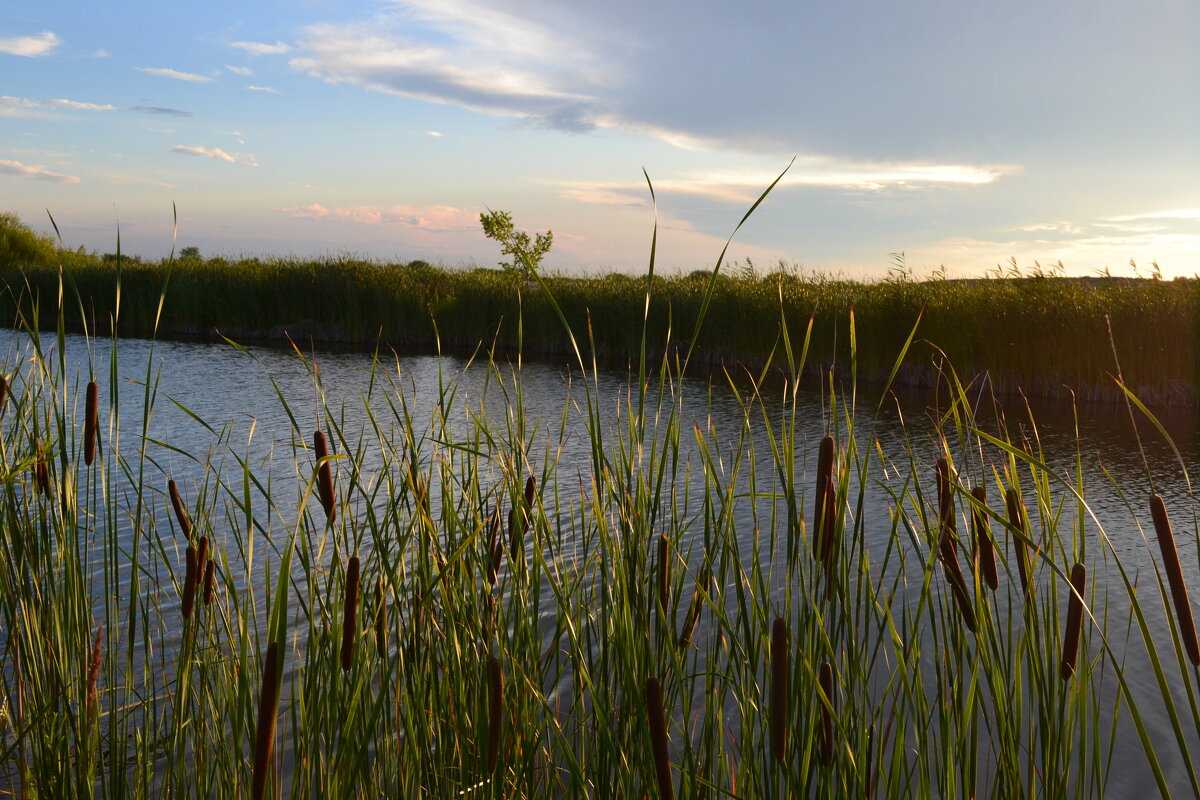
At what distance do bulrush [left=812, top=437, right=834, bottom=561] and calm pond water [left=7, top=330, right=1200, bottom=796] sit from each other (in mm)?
2163

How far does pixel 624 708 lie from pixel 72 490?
1548 mm

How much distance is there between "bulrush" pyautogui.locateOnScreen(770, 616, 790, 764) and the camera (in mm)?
1095

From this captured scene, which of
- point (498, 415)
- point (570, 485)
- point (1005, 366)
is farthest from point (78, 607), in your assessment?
point (1005, 366)

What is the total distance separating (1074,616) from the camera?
1.41 meters

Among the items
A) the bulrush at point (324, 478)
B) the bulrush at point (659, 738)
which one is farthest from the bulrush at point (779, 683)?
the bulrush at point (324, 478)

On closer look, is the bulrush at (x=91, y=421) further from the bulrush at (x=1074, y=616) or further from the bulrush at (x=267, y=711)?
the bulrush at (x=1074, y=616)

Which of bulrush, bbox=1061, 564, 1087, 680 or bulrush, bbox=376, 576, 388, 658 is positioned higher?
bulrush, bbox=1061, 564, 1087, 680

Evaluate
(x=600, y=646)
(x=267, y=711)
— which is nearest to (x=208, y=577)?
(x=600, y=646)

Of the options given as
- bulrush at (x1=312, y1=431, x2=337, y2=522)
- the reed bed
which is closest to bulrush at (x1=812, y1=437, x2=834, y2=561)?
the reed bed

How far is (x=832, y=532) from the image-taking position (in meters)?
1.53

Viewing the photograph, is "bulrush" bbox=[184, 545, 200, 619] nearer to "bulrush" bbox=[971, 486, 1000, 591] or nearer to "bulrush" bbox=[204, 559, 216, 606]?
"bulrush" bbox=[204, 559, 216, 606]

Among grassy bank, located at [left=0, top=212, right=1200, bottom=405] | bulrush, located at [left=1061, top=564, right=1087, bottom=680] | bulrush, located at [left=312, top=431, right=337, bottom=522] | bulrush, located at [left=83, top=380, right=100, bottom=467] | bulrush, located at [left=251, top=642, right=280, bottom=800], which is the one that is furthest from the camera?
grassy bank, located at [left=0, top=212, right=1200, bottom=405]

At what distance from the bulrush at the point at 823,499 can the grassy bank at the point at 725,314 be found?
5.58 metres

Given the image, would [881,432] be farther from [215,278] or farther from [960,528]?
[215,278]
